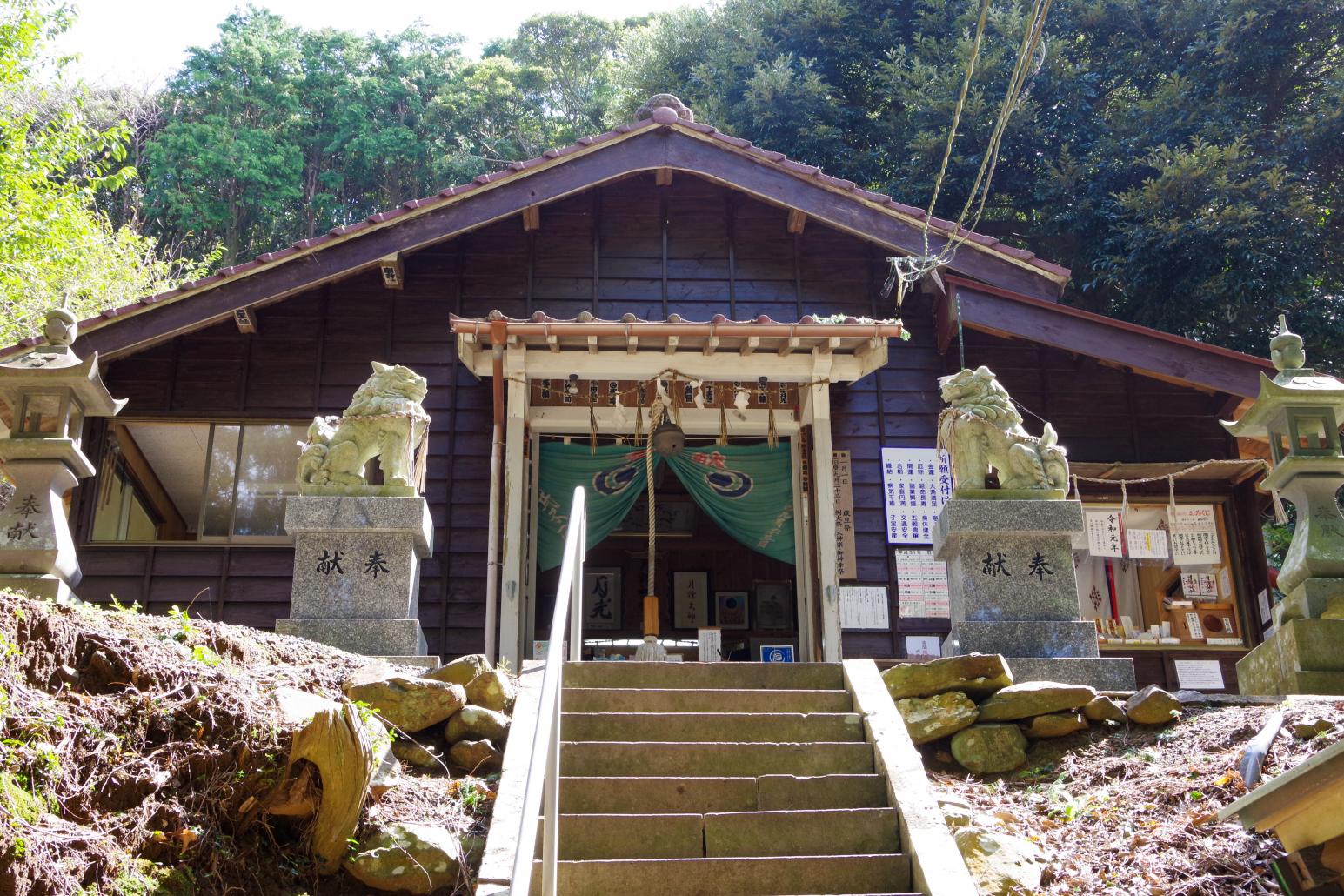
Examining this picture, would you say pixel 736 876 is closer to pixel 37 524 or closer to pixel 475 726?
pixel 475 726

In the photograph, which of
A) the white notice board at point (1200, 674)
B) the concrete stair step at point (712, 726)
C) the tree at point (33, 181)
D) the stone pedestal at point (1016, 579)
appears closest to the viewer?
the concrete stair step at point (712, 726)

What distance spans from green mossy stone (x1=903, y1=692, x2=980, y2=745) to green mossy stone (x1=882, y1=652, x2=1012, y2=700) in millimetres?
52

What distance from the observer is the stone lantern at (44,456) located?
7605 millimetres

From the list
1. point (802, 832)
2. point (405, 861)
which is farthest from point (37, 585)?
point (802, 832)

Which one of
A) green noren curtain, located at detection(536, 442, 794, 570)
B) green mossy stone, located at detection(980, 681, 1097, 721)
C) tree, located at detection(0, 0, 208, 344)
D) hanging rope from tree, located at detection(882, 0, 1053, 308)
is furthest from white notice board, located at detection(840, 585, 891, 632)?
tree, located at detection(0, 0, 208, 344)

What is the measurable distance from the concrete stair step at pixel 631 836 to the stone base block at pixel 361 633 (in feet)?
9.20

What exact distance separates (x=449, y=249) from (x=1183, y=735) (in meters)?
8.56

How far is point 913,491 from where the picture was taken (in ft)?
37.7

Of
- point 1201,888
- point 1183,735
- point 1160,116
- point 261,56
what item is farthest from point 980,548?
point 261,56

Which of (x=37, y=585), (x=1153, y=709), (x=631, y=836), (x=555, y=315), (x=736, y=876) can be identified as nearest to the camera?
(x=736, y=876)

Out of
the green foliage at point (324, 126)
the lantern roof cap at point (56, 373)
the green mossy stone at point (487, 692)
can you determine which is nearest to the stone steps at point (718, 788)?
the green mossy stone at point (487, 692)

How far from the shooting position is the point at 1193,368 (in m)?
10.8

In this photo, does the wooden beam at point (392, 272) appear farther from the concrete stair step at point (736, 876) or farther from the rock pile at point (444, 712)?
the concrete stair step at point (736, 876)

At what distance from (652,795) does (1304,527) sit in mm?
4675
